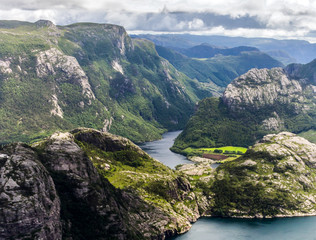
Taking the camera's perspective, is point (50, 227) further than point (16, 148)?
No

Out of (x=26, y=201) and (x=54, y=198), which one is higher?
(x=26, y=201)

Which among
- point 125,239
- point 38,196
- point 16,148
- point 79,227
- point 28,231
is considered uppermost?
point 16,148

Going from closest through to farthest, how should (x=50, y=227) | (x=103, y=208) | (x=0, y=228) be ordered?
(x=0, y=228), (x=50, y=227), (x=103, y=208)

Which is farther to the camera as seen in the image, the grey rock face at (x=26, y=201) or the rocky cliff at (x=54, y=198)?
the rocky cliff at (x=54, y=198)

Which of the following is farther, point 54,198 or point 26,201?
point 54,198

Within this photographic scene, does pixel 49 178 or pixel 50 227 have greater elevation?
pixel 49 178

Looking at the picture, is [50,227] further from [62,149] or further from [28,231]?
[62,149]

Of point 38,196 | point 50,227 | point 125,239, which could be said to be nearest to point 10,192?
point 38,196

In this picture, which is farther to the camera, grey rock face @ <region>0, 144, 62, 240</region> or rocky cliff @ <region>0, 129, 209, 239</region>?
rocky cliff @ <region>0, 129, 209, 239</region>
